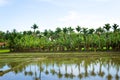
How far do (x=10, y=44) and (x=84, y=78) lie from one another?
7088 centimetres

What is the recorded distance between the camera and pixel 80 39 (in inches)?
3236

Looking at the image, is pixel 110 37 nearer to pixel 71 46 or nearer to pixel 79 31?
pixel 71 46

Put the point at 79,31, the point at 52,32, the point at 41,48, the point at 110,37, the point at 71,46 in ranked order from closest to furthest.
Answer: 1. the point at 110,37
2. the point at 71,46
3. the point at 41,48
4. the point at 79,31
5. the point at 52,32

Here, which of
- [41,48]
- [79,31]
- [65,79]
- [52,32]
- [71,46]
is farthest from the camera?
[52,32]

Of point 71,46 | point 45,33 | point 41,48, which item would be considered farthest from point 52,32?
point 71,46

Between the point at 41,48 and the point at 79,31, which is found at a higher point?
the point at 79,31

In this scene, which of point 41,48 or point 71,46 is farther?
point 41,48

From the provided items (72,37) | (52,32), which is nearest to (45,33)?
(52,32)

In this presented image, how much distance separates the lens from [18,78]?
23.5 m

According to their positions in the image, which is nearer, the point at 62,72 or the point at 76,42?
the point at 62,72

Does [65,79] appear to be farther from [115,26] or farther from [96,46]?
[115,26]

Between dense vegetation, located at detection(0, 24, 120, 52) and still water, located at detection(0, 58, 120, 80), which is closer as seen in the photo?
still water, located at detection(0, 58, 120, 80)

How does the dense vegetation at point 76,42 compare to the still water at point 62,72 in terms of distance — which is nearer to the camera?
the still water at point 62,72

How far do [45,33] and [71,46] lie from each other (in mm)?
29226
